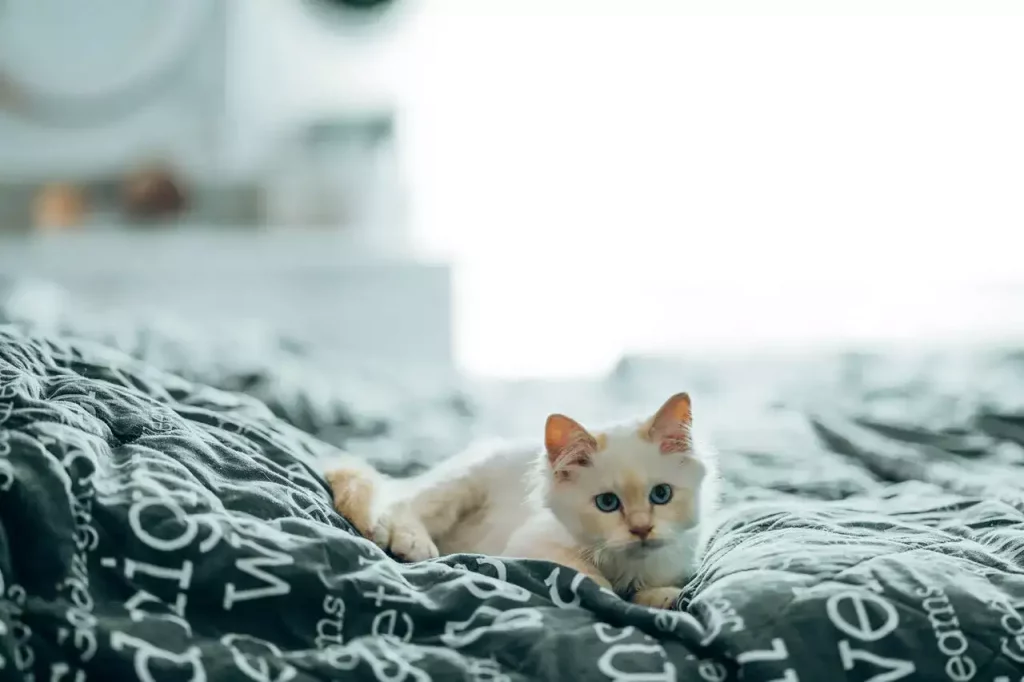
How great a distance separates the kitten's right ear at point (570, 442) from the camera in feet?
3.14

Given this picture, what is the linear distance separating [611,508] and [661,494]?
5 centimetres

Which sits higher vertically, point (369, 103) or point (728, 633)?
point (369, 103)

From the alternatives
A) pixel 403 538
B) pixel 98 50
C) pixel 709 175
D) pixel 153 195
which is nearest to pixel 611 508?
pixel 403 538

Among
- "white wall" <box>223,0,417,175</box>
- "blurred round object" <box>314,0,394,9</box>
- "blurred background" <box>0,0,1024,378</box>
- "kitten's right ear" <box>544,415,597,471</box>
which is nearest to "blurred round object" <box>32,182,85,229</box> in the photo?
"blurred background" <box>0,0,1024,378</box>

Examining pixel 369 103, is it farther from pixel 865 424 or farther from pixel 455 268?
pixel 865 424

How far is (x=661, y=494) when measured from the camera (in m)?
0.95

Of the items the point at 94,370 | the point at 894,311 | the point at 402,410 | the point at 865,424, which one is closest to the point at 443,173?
the point at 894,311

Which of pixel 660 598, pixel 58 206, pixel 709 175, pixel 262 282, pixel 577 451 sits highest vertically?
pixel 709 175

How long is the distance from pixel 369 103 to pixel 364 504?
8.67 ft

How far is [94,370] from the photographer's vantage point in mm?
1095

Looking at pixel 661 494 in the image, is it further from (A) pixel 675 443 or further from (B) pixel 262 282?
(B) pixel 262 282

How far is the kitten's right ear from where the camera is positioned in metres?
0.96

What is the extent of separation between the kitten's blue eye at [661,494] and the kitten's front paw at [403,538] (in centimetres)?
21

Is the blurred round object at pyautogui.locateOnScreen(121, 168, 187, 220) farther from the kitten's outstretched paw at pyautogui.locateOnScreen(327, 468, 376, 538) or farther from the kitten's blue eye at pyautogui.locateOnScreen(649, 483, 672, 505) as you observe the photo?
the kitten's blue eye at pyautogui.locateOnScreen(649, 483, 672, 505)
